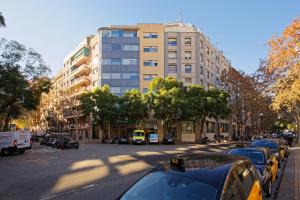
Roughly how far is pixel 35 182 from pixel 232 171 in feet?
31.0

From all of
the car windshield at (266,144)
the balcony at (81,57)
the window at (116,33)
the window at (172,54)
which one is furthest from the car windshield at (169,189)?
the balcony at (81,57)

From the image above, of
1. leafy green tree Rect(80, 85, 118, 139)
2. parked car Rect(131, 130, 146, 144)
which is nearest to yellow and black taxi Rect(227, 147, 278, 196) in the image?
parked car Rect(131, 130, 146, 144)

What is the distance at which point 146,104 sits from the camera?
171ft

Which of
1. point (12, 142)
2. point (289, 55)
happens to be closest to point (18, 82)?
point (12, 142)

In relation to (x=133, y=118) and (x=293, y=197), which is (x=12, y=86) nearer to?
(x=133, y=118)

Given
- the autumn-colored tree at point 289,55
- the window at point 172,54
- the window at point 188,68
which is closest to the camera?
the autumn-colored tree at point 289,55

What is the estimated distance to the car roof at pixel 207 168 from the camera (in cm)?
404

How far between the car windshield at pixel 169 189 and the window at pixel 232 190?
0.58 feet

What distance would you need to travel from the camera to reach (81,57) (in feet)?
238

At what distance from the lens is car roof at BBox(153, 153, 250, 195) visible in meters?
4.04

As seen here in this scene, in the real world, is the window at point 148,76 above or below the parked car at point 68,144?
above

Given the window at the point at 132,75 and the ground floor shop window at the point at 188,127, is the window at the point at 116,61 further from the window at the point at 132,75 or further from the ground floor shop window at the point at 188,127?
the ground floor shop window at the point at 188,127

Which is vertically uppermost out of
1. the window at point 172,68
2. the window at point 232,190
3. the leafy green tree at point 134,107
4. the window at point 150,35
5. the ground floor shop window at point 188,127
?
the window at point 150,35

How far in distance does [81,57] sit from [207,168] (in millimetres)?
70559
